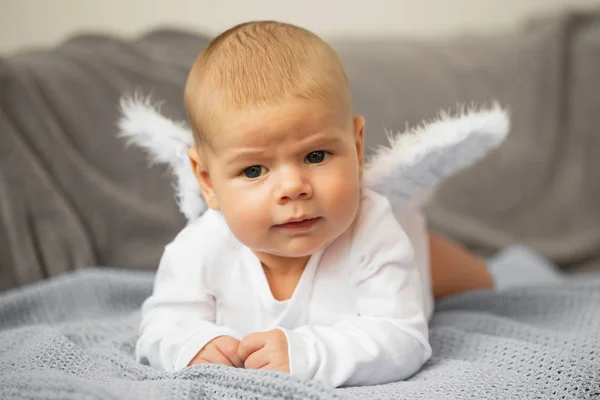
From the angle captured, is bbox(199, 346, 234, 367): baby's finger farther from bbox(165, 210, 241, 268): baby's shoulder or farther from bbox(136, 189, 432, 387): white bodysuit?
bbox(165, 210, 241, 268): baby's shoulder

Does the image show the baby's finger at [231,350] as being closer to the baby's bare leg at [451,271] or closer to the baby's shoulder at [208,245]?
the baby's shoulder at [208,245]

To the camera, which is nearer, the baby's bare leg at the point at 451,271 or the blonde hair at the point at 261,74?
the blonde hair at the point at 261,74

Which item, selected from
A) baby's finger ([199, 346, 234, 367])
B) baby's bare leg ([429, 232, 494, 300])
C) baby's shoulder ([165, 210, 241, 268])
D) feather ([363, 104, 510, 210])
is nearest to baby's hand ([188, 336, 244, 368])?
baby's finger ([199, 346, 234, 367])

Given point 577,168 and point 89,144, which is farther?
point 577,168

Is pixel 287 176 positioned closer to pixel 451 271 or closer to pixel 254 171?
pixel 254 171

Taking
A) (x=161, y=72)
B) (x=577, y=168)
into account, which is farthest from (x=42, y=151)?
(x=577, y=168)

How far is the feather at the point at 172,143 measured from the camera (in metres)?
1.20

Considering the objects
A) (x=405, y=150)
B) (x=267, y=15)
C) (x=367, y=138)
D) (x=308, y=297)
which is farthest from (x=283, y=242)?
(x=267, y=15)

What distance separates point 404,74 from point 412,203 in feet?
2.49

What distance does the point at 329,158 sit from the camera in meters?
1.01

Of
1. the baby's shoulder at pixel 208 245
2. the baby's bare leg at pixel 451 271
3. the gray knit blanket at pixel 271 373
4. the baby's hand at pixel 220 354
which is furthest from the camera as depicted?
the baby's bare leg at pixel 451 271

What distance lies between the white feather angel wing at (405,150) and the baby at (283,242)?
7 centimetres

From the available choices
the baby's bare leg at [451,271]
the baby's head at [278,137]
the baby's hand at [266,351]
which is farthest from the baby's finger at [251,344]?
the baby's bare leg at [451,271]

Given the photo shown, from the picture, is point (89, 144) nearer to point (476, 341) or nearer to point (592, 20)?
point (476, 341)
